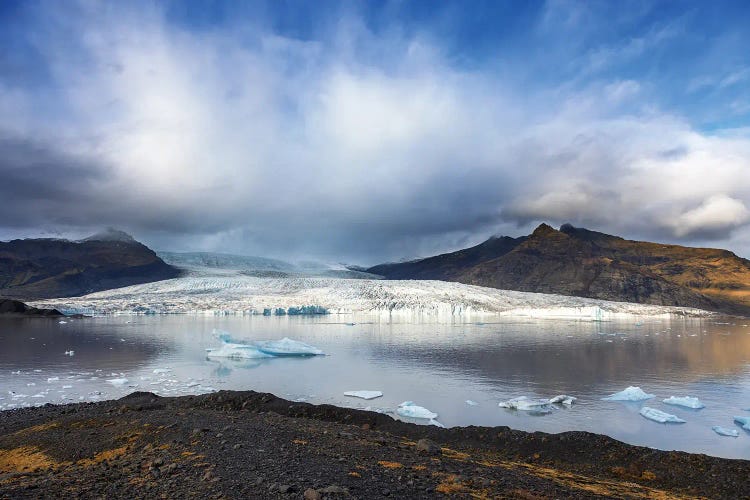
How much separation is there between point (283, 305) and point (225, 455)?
60.4 m

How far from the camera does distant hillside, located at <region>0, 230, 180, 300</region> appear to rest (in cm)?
14262

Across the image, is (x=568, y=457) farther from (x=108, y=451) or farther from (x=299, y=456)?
(x=108, y=451)

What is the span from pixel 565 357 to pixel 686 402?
1171 cm

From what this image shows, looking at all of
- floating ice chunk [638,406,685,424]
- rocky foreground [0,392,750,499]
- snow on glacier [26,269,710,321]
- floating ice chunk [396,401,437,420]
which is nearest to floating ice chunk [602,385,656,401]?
floating ice chunk [638,406,685,424]

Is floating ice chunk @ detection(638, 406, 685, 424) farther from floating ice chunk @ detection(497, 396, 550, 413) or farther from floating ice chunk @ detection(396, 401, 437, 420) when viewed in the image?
floating ice chunk @ detection(396, 401, 437, 420)

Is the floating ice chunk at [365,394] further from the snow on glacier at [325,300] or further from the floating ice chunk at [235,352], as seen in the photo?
the snow on glacier at [325,300]

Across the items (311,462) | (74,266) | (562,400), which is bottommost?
(562,400)

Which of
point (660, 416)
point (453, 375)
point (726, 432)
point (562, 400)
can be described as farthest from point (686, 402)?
point (453, 375)

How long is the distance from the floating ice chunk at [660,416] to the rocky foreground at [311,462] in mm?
4397

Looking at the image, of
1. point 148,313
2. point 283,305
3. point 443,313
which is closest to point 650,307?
point 443,313

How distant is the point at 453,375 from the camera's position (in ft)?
66.5

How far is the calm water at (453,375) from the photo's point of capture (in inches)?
527

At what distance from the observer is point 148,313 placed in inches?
2662

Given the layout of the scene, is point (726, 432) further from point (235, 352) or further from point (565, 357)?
point (235, 352)
